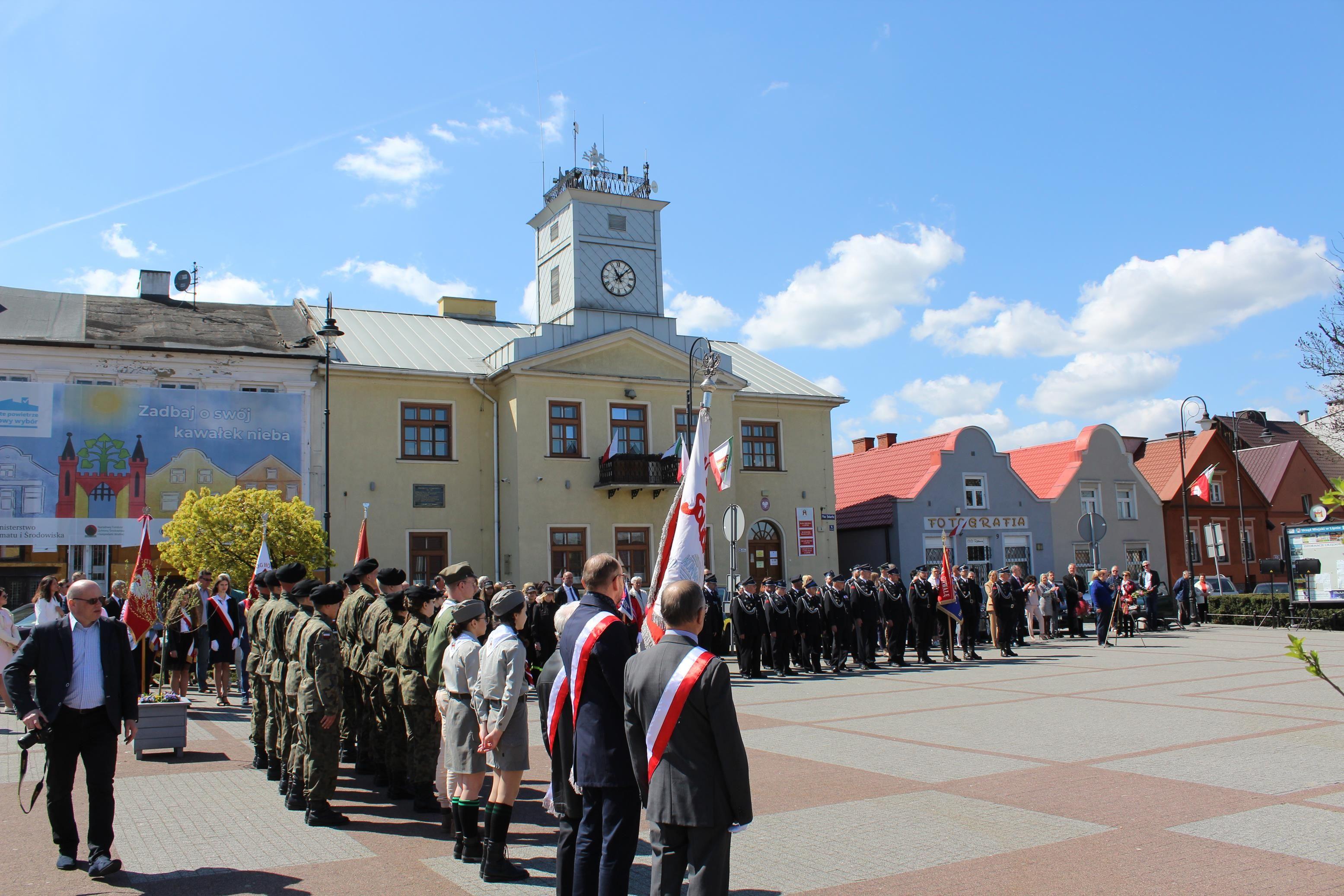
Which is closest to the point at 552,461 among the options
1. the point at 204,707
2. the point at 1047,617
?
the point at 1047,617

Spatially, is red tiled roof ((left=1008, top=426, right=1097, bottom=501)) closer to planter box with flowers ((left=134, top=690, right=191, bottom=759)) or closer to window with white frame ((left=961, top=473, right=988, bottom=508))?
window with white frame ((left=961, top=473, right=988, bottom=508))

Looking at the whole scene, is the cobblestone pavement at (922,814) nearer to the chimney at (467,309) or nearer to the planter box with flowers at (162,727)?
the planter box with flowers at (162,727)

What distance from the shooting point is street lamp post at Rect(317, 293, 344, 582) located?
2423 cm

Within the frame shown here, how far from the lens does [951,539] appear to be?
3772 centimetres

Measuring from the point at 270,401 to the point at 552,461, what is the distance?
782 centimetres

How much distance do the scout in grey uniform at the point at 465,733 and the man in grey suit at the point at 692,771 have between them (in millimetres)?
2392

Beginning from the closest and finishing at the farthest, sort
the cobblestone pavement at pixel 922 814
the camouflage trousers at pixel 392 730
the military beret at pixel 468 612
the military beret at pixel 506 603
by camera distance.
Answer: the cobblestone pavement at pixel 922 814
the military beret at pixel 506 603
the military beret at pixel 468 612
the camouflage trousers at pixel 392 730

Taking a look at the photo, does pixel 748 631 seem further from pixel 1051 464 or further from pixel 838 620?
pixel 1051 464

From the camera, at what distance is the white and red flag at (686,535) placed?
22.9 feet

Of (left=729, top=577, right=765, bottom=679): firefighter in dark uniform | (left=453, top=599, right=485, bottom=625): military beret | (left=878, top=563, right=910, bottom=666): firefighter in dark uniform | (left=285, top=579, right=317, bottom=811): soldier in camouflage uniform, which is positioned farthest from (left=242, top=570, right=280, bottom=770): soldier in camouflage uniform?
(left=878, top=563, right=910, bottom=666): firefighter in dark uniform

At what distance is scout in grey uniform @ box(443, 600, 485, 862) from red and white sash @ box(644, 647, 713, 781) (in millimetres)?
2401

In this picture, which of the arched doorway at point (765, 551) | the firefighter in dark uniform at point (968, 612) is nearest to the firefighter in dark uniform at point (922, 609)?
the firefighter in dark uniform at point (968, 612)

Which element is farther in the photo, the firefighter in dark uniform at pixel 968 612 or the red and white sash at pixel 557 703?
the firefighter in dark uniform at pixel 968 612

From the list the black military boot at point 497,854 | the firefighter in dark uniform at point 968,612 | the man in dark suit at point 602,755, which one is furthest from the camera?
the firefighter in dark uniform at point 968,612
